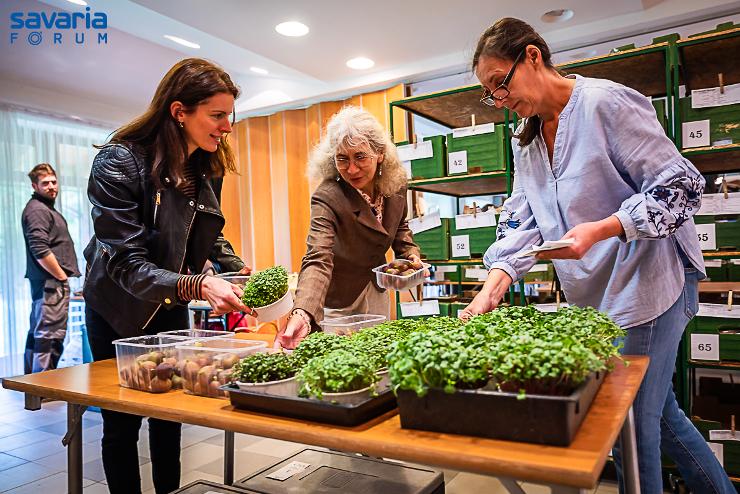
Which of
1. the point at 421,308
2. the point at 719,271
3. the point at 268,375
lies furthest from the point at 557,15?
the point at 268,375

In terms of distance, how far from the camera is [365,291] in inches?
88.9

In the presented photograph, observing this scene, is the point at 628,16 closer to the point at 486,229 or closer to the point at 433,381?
the point at 486,229

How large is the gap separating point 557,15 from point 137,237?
3.97 metres

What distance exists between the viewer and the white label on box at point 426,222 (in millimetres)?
3404

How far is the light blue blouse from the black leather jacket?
1147mm

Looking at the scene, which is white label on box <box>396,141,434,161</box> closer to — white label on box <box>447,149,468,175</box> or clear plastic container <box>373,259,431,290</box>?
white label on box <box>447,149,468,175</box>

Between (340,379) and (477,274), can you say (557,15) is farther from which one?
(340,379)

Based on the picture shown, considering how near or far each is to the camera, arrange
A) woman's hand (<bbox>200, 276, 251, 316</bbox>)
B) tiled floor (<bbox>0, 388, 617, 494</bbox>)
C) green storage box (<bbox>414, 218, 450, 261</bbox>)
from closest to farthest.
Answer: woman's hand (<bbox>200, 276, 251, 316</bbox>)
tiled floor (<bbox>0, 388, 617, 494</bbox>)
green storage box (<bbox>414, 218, 450, 261</bbox>)

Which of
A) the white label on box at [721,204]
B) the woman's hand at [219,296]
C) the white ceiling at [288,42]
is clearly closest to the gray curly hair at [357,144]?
the woman's hand at [219,296]

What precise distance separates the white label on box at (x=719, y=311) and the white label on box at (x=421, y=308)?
1383mm

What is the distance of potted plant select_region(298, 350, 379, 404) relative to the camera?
1.00 m

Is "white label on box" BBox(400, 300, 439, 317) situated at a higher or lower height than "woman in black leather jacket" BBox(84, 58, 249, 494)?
lower

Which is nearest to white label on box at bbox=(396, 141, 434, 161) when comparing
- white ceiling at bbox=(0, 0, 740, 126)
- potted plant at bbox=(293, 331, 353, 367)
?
white ceiling at bbox=(0, 0, 740, 126)

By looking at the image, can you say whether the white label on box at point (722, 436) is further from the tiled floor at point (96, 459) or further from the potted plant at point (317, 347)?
the potted plant at point (317, 347)
